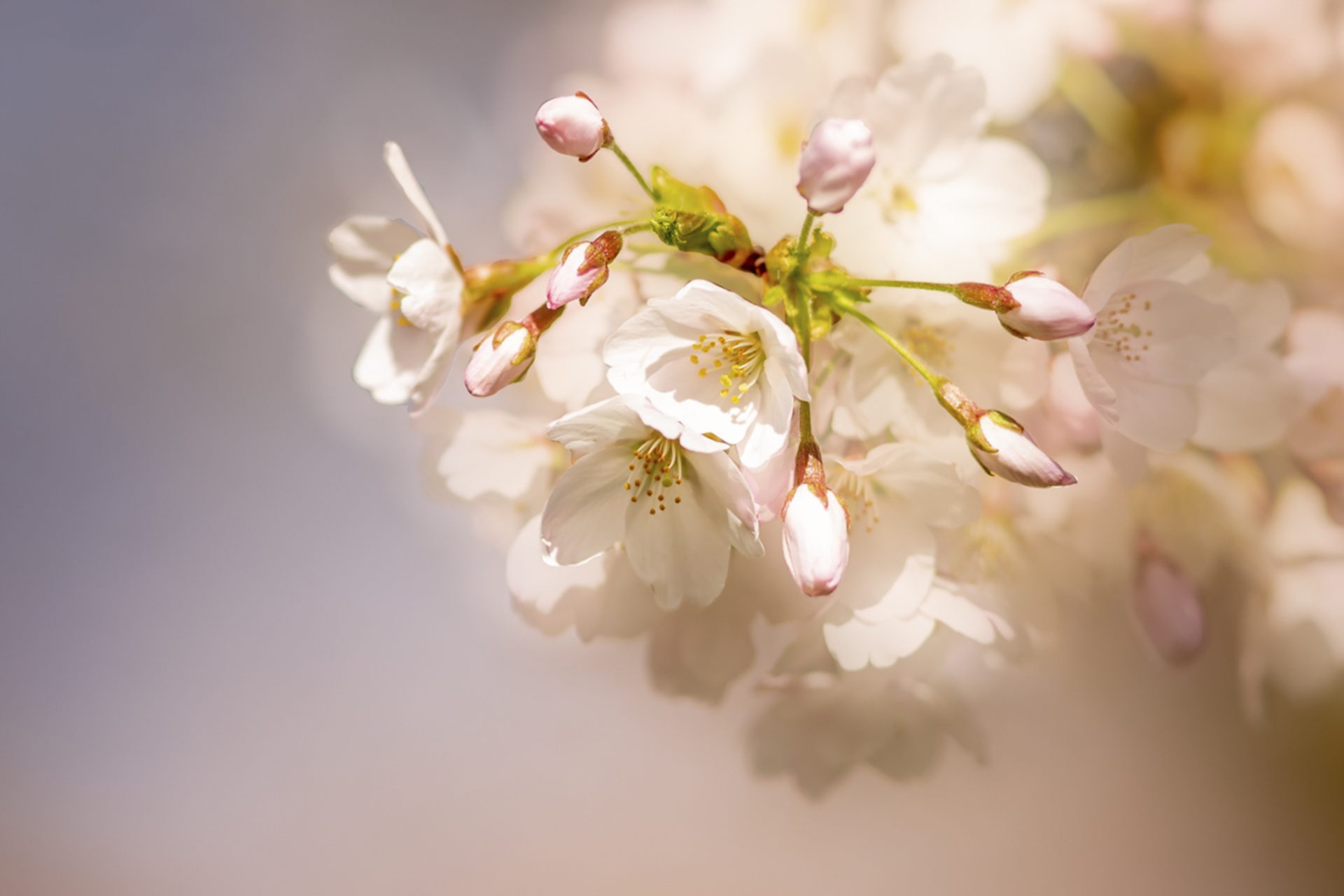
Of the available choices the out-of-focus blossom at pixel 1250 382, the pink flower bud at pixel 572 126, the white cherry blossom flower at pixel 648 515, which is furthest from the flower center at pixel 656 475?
the out-of-focus blossom at pixel 1250 382

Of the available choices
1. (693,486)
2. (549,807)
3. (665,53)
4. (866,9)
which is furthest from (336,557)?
(866,9)

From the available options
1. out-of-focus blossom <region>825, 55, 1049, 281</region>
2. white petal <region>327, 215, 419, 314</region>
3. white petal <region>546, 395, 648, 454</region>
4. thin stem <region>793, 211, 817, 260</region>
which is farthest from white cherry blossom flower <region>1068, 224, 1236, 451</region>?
white petal <region>327, 215, 419, 314</region>

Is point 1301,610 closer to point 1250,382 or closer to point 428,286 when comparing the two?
point 1250,382

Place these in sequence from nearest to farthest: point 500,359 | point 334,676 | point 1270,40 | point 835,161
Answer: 1. point 835,161
2. point 500,359
3. point 1270,40
4. point 334,676

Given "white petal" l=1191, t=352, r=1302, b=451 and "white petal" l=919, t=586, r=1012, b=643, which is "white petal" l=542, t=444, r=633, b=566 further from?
"white petal" l=1191, t=352, r=1302, b=451

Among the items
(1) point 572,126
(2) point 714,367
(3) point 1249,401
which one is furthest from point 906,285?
(3) point 1249,401

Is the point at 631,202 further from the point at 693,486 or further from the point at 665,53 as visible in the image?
the point at 693,486
